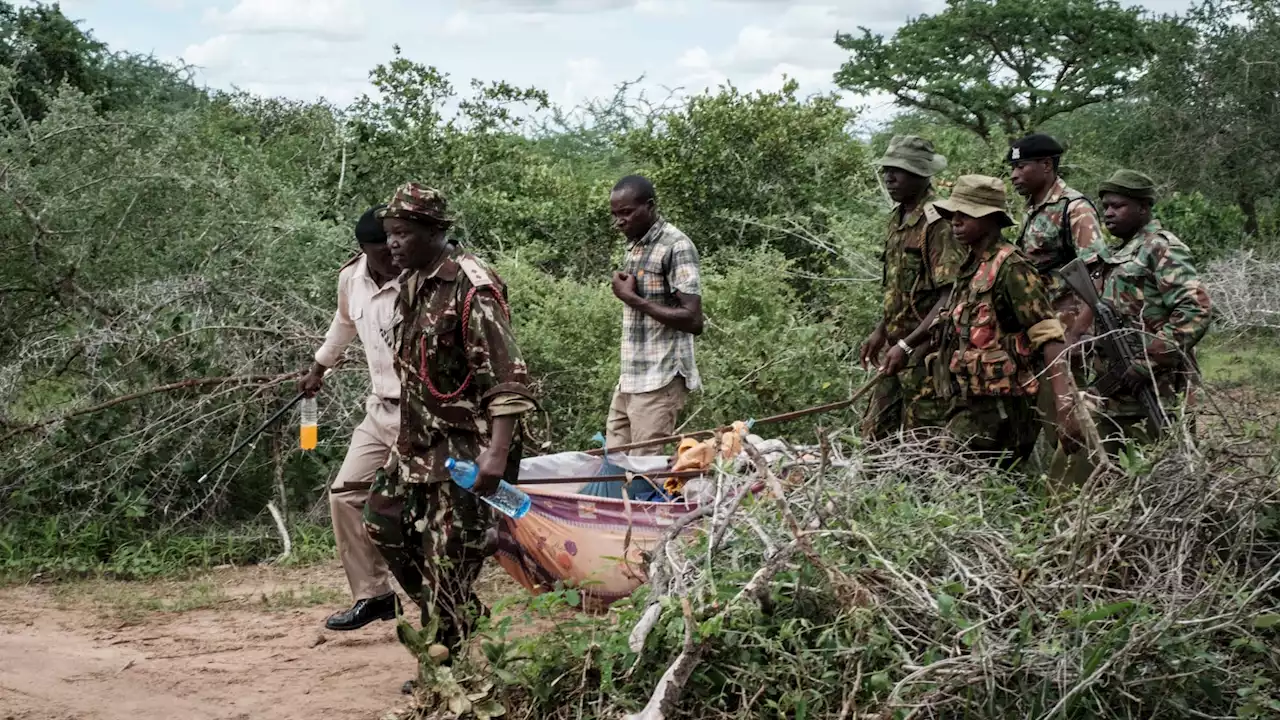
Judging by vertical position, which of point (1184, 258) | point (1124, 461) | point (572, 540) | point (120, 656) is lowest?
point (120, 656)

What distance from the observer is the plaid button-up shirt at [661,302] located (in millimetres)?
6297

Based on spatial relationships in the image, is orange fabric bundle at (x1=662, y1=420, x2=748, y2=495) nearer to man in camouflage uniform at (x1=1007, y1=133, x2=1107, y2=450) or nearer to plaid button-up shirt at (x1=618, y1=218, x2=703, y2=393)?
plaid button-up shirt at (x1=618, y1=218, x2=703, y2=393)

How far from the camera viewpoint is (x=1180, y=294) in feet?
18.7

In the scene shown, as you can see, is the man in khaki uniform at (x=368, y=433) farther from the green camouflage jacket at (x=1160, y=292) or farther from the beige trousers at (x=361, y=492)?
the green camouflage jacket at (x=1160, y=292)

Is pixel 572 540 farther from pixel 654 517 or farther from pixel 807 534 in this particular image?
pixel 807 534

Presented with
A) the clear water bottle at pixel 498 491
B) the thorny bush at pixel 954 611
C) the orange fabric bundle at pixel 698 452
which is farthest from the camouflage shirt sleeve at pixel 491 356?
the orange fabric bundle at pixel 698 452

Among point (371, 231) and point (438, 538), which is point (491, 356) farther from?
point (371, 231)

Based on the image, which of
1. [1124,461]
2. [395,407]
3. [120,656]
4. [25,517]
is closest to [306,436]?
[395,407]

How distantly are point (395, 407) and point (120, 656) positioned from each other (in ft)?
5.26

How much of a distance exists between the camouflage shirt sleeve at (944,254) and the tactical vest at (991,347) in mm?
225

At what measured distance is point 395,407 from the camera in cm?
545

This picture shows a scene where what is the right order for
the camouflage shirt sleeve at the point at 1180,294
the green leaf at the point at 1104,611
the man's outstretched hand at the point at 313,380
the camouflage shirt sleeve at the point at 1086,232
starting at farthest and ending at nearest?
the camouflage shirt sleeve at the point at 1086,232 → the man's outstretched hand at the point at 313,380 → the camouflage shirt sleeve at the point at 1180,294 → the green leaf at the point at 1104,611

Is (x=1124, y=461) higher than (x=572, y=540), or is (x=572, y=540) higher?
(x=1124, y=461)

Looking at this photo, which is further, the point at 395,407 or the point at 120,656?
the point at 120,656
